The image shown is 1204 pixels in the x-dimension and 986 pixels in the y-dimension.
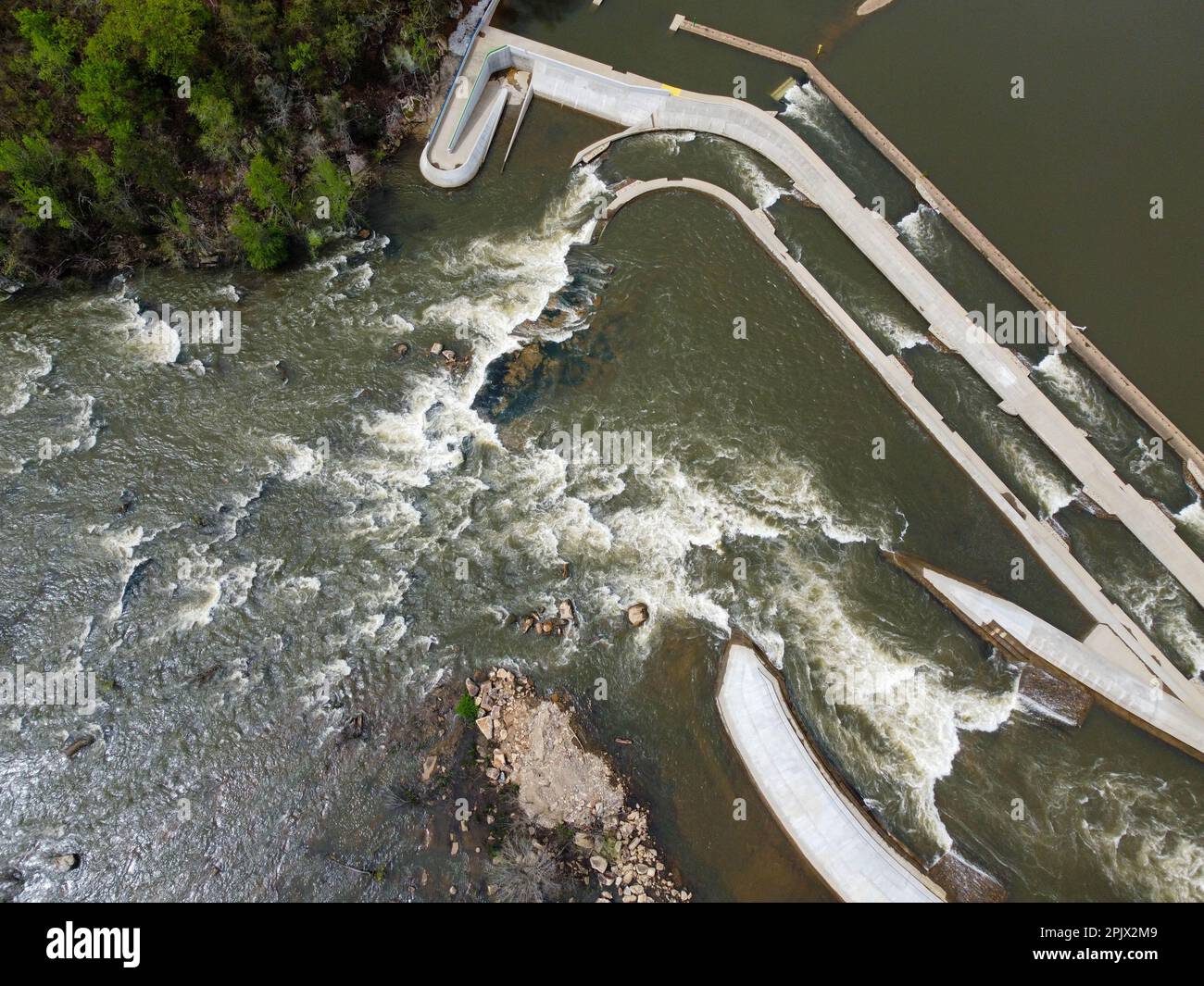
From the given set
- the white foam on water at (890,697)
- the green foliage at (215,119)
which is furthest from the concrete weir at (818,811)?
the green foliage at (215,119)

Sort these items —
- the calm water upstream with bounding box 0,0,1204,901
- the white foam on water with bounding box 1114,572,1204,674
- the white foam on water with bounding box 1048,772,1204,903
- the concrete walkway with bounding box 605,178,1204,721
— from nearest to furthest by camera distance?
the white foam on water with bounding box 1048,772,1204,903 < the calm water upstream with bounding box 0,0,1204,901 < the concrete walkway with bounding box 605,178,1204,721 < the white foam on water with bounding box 1114,572,1204,674

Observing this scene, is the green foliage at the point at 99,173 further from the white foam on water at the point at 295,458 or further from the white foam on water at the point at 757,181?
the white foam on water at the point at 757,181

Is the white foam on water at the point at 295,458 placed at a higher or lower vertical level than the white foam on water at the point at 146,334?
lower

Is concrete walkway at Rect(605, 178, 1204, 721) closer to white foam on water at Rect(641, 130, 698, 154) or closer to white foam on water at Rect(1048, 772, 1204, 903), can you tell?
white foam on water at Rect(641, 130, 698, 154)

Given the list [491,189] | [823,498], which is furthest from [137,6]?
[823,498]

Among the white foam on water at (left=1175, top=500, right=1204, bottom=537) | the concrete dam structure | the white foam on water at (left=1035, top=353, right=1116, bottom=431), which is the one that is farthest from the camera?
the white foam on water at (left=1035, top=353, right=1116, bottom=431)

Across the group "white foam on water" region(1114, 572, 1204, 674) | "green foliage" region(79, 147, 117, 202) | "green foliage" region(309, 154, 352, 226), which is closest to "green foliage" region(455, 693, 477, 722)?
"green foliage" region(309, 154, 352, 226)

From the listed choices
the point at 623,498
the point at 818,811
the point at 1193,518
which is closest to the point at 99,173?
the point at 623,498
